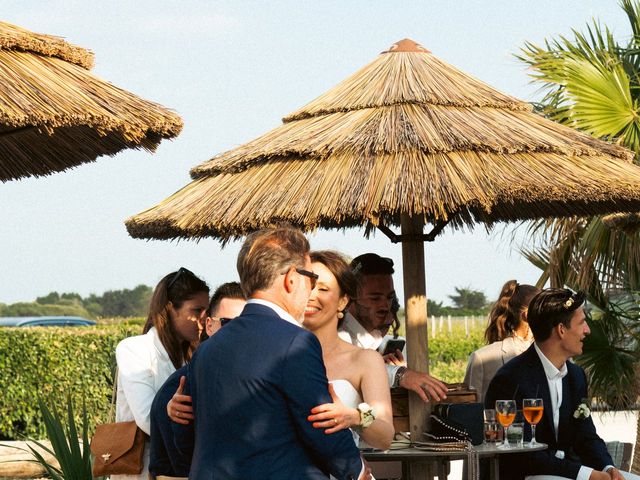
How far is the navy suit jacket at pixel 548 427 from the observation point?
213 inches

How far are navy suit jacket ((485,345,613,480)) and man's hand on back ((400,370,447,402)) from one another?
531 millimetres

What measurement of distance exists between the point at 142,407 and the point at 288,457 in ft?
5.23

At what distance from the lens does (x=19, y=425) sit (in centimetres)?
1333

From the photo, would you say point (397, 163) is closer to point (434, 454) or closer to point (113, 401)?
point (434, 454)

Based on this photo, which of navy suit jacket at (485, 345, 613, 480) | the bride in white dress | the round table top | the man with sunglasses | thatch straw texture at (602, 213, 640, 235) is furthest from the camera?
thatch straw texture at (602, 213, 640, 235)

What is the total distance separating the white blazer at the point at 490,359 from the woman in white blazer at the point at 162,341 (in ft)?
7.92

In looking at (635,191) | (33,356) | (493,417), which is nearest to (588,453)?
(493,417)

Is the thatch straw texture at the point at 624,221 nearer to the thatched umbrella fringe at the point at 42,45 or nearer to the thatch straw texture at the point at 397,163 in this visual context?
the thatch straw texture at the point at 397,163

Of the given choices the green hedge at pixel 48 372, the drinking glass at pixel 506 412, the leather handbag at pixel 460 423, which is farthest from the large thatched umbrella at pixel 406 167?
the green hedge at pixel 48 372

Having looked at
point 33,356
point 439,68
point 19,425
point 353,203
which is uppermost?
point 439,68

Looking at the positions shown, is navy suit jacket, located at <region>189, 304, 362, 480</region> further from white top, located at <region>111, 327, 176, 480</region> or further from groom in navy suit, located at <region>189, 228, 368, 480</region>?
white top, located at <region>111, 327, 176, 480</region>

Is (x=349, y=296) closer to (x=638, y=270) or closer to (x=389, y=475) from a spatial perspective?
(x=389, y=475)

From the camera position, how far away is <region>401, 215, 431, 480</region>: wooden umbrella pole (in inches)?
208

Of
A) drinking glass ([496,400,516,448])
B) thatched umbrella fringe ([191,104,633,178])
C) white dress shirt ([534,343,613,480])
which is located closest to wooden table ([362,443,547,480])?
drinking glass ([496,400,516,448])
